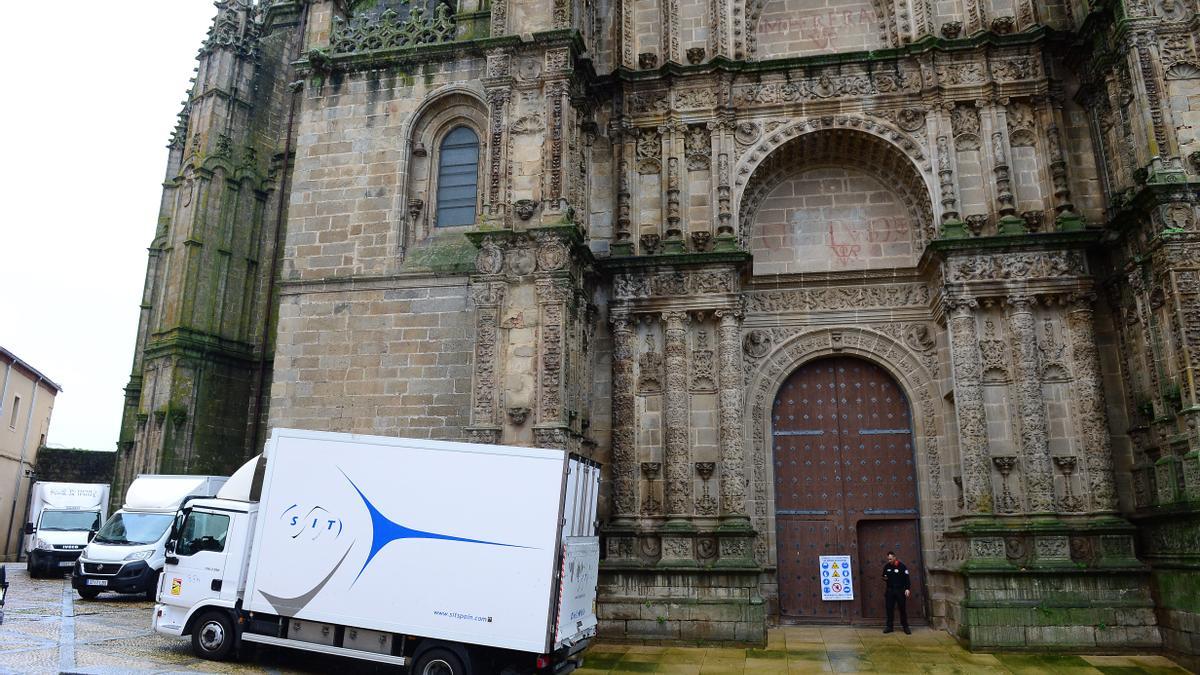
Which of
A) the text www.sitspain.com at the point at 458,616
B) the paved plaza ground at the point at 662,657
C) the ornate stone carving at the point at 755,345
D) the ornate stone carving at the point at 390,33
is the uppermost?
the ornate stone carving at the point at 390,33

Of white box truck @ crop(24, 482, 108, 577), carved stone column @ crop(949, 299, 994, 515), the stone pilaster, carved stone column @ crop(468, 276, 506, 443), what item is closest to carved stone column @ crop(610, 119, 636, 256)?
carved stone column @ crop(468, 276, 506, 443)

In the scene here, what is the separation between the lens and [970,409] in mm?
14289

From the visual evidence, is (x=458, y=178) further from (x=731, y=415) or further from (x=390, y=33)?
(x=731, y=415)

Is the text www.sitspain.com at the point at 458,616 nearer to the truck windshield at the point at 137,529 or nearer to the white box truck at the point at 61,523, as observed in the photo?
the truck windshield at the point at 137,529

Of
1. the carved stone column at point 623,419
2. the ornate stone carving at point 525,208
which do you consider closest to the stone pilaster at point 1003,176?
the carved stone column at point 623,419

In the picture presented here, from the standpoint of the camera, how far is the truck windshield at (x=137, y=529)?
62.5ft

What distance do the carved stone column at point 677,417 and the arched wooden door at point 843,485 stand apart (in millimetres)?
2266

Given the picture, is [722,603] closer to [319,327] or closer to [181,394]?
[319,327]

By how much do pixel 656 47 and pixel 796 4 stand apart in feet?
10.9

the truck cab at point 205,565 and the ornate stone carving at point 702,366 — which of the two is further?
the ornate stone carving at point 702,366

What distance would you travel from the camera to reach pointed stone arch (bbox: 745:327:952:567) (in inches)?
594

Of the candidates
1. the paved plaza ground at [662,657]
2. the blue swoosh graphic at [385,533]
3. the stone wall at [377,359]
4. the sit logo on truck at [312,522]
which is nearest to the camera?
the blue swoosh graphic at [385,533]

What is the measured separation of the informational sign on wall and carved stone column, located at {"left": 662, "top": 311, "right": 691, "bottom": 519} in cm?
311

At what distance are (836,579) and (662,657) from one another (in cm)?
435
